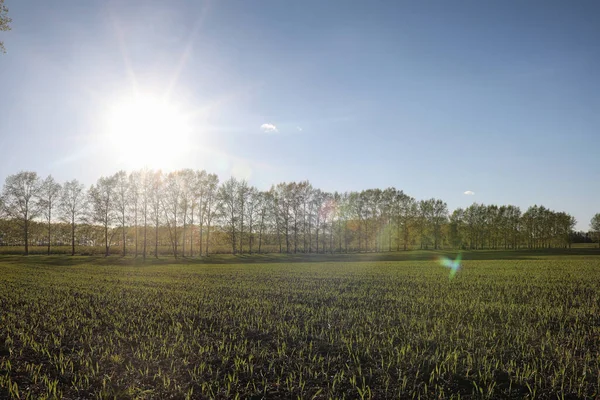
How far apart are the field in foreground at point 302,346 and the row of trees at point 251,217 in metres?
40.6

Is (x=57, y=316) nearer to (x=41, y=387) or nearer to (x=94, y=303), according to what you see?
(x=94, y=303)

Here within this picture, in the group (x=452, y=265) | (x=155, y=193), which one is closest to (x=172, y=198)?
(x=155, y=193)

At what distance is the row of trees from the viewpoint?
54844mm

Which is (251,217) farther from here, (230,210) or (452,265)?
(452,265)

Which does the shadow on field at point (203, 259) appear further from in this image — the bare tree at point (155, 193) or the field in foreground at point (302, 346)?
the field in foreground at point (302, 346)

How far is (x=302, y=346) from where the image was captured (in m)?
8.55

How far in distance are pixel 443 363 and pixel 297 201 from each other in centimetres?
6623

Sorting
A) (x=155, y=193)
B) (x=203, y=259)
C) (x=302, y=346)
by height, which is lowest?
(x=203, y=259)

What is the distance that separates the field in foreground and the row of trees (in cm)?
4062

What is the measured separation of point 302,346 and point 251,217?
189ft

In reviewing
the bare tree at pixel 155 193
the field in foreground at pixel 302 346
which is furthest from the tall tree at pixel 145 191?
the field in foreground at pixel 302 346

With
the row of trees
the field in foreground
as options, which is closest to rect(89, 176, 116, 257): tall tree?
the row of trees

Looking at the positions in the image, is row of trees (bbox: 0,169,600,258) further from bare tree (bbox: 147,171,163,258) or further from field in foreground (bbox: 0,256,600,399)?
field in foreground (bbox: 0,256,600,399)

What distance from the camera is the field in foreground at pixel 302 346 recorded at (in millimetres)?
6262
